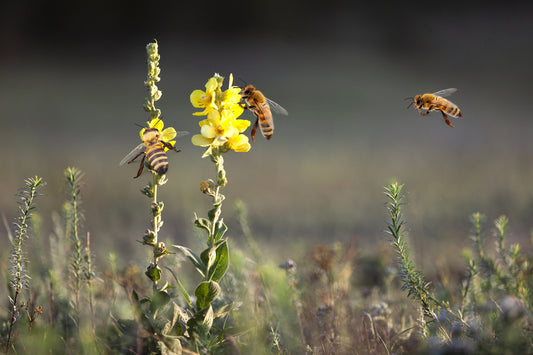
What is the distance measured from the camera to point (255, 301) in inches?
55.4

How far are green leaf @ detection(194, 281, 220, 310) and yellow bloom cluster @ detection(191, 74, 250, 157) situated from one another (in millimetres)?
325

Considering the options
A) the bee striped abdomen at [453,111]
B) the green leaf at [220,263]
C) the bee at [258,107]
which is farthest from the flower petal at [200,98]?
the bee striped abdomen at [453,111]

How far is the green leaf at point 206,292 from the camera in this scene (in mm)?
1061

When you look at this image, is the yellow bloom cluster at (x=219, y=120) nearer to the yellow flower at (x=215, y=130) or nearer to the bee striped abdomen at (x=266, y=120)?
the yellow flower at (x=215, y=130)

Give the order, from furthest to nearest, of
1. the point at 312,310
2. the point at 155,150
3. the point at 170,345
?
1. the point at 312,310
2. the point at 155,150
3. the point at 170,345

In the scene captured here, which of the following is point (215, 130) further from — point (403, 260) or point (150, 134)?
point (403, 260)

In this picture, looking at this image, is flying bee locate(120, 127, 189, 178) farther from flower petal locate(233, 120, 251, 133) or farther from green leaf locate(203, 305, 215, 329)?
green leaf locate(203, 305, 215, 329)

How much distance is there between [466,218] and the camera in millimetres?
3309

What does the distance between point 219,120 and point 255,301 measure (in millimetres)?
591

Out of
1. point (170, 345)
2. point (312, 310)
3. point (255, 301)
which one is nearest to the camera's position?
point (170, 345)

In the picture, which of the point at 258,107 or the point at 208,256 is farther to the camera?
the point at 258,107

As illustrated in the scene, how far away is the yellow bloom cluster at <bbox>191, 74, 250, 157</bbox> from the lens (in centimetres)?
114

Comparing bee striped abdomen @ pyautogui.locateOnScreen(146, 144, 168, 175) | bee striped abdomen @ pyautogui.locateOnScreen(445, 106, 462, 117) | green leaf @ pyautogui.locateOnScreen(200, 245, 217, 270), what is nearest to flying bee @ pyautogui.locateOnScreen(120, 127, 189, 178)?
bee striped abdomen @ pyautogui.locateOnScreen(146, 144, 168, 175)

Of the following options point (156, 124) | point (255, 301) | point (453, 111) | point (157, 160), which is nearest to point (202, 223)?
point (157, 160)
